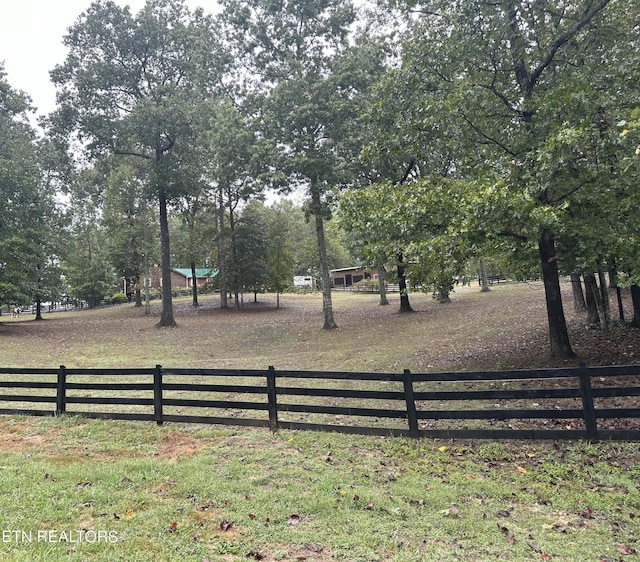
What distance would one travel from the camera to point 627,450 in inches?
223

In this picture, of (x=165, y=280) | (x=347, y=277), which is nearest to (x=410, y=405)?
(x=165, y=280)

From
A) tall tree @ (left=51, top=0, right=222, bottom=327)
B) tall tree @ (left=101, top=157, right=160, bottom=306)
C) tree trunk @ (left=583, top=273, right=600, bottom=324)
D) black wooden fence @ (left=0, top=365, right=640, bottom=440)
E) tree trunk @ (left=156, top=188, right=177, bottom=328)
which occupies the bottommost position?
black wooden fence @ (left=0, top=365, right=640, bottom=440)

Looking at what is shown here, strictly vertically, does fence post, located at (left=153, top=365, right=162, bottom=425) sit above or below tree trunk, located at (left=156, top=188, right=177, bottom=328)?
below

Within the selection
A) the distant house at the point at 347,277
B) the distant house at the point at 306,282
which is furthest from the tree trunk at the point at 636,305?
the distant house at the point at 347,277

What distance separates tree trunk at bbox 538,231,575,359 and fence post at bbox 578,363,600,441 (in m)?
4.16

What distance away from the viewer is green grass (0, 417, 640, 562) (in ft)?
11.9

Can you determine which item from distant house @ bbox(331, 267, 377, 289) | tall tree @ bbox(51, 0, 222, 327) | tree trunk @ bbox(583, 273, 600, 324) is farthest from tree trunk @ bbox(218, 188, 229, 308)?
distant house @ bbox(331, 267, 377, 289)

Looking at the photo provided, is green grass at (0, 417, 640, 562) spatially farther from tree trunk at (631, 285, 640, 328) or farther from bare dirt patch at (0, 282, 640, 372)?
tree trunk at (631, 285, 640, 328)

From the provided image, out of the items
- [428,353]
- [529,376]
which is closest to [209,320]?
[428,353]

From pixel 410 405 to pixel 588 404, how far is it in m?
2.42

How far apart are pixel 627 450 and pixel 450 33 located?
9.10 m

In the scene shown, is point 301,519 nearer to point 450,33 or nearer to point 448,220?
point 448,220

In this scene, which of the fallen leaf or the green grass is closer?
the green grass

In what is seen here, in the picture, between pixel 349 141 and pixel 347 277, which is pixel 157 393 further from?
pixel 347 277
